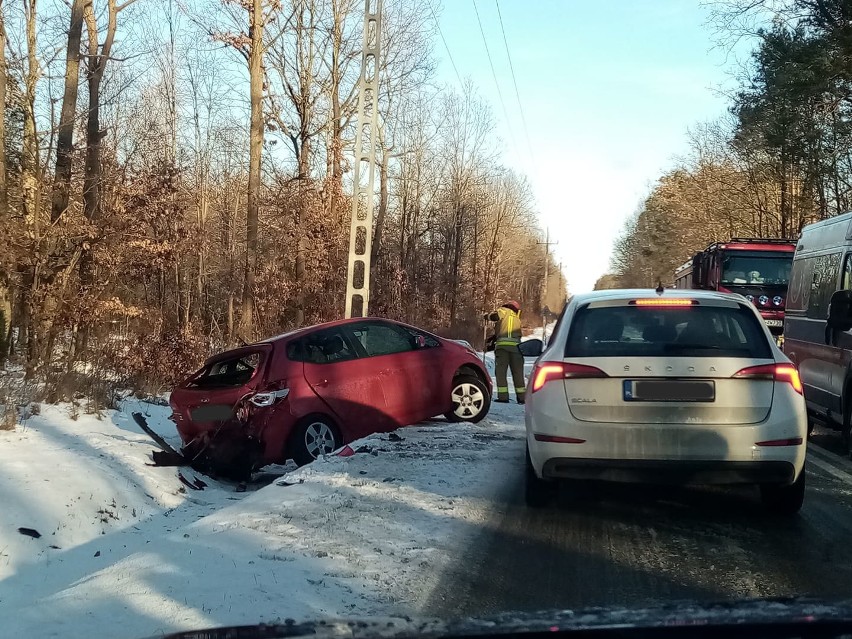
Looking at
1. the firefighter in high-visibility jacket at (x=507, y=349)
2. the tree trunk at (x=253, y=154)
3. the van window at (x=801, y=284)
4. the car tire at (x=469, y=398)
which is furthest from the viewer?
the tree trunk at (x=253, y=154)

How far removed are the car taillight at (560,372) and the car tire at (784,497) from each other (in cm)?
172

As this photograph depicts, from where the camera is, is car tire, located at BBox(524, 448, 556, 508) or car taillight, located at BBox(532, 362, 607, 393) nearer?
car taillight, located at BBox(532, 362, 607, 393)

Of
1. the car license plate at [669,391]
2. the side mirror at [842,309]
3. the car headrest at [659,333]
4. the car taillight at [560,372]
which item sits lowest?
the car license plate at [669,391]

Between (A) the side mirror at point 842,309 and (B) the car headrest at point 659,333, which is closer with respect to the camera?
(B) the car headrest at point 659,333

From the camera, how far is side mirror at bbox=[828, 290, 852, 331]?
8281mm

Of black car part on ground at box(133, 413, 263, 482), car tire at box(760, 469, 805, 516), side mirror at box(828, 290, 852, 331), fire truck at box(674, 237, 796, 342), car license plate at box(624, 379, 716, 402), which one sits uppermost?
fire truck at box(674, 237, 796, 342)

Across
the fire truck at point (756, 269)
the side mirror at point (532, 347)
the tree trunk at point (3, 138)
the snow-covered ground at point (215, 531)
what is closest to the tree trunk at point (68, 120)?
the tree trunk at point (3, 138)

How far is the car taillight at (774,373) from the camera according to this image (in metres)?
5.57

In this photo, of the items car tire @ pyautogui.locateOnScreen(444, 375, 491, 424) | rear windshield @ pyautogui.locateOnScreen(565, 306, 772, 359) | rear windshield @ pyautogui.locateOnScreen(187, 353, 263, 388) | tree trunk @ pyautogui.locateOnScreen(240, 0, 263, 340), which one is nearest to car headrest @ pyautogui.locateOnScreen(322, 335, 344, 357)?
rear windshield @ pyautogui.locateOnScreen(187, 353, 263, 388)

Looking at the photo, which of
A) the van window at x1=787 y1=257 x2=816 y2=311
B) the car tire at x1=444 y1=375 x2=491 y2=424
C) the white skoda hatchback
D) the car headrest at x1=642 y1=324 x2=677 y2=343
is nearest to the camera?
the white skoda hatchback

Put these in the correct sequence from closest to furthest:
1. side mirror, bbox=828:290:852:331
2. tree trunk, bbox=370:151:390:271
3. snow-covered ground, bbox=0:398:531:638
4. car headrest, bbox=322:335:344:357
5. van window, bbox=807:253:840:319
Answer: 1. snow-covered ground, bbox=0:398:531:638
2. side mirror, bbox=828:290:852:331
3. car headrest, bbox=322:335:344:357
4. van window, bbox=807:253:840:319
5. tree trunk, bbox=370:151:390:271

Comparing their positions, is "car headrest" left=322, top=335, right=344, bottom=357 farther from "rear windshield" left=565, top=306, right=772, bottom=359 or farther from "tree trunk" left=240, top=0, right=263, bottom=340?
"tree trunk" left=240, top=0, right=263, bottom=340

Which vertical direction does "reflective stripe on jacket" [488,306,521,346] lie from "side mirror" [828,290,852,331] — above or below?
below

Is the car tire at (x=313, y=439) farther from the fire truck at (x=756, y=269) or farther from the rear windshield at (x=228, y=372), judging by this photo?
the fire truck at (x=756, y=269)
